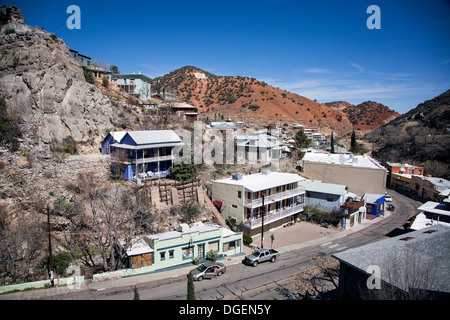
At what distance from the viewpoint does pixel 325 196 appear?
3422 centimetres

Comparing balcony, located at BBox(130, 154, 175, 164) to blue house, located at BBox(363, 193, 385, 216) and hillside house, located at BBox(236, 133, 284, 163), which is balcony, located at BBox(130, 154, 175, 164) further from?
blue house, located at BBox(363, 193, 385, 216)

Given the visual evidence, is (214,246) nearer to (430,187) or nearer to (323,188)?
(323,188)

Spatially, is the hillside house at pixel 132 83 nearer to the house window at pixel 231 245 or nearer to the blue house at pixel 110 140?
the blue house at pixel 110 140

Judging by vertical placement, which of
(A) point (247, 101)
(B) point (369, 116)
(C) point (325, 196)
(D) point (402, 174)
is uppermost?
(A) point (247, 101)

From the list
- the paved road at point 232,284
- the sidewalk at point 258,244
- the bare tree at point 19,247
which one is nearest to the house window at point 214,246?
the sidewalk at point 258,244

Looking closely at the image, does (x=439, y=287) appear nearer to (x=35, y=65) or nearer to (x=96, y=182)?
(x=96, y=182)

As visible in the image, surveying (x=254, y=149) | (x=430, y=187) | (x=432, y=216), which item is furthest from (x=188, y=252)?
(x=430, y=187)

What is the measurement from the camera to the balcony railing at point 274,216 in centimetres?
2762

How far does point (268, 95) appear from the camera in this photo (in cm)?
9775

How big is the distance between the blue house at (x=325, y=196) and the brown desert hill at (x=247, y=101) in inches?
1666

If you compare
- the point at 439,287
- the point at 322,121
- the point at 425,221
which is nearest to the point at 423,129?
the point at 322,121

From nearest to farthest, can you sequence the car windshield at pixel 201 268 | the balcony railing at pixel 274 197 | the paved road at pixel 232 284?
the paved road at pixel 232 284
the car windshield at pixel 201 268
the balcony railing at pixel 274 197

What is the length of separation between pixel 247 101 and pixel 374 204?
6104cm
